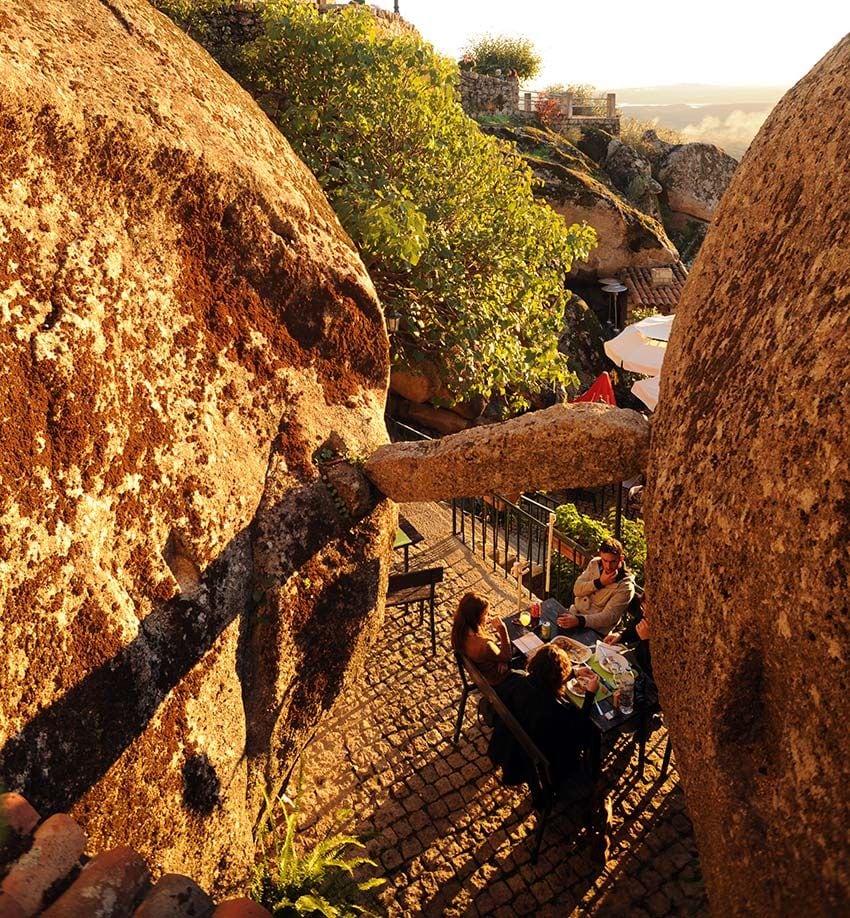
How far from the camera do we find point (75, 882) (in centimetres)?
237

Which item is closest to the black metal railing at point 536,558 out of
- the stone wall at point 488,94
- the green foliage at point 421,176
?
the green foliage at point 421,176

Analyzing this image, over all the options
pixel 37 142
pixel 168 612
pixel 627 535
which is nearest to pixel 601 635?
pixel 627 535

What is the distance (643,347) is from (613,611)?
668cm

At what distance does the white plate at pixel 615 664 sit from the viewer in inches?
223

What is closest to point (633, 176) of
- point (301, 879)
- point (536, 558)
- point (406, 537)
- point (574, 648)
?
point (536, 558)

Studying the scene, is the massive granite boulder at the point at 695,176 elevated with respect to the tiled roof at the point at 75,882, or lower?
elevated

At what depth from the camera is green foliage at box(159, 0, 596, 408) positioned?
29.6ft

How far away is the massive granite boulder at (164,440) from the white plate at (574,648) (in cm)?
189

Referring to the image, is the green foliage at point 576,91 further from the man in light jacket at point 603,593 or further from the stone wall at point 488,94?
the man in light jacket at point 603,593

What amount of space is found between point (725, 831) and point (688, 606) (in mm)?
1025

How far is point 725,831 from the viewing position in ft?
10.0

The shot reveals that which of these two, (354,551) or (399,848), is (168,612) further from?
(399,848)

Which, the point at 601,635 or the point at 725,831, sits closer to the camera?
the point at 725,831

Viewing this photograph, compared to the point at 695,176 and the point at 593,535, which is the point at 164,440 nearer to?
the point at 593,535
